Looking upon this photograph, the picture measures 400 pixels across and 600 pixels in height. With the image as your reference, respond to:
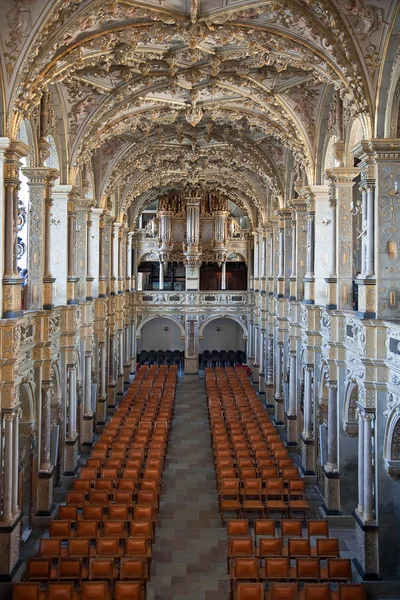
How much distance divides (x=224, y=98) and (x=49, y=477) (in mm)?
12183

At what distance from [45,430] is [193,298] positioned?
21.4 metres

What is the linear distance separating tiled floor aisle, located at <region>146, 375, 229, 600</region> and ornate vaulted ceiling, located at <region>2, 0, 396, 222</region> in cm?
965

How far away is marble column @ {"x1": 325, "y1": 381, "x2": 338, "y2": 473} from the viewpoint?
13.9 meters

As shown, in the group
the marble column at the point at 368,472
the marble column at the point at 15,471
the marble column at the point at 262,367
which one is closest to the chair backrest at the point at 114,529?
the marble column at the point at 15,471

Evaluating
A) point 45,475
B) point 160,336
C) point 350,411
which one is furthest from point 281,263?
point 160,336

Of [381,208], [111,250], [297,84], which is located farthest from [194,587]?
[111,250]

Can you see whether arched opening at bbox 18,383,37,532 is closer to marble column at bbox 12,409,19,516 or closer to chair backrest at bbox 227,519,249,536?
marble column at bbox 12,409,19,516

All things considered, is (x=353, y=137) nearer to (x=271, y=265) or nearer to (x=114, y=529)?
(x=114, y=529)

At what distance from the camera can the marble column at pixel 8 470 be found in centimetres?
1074

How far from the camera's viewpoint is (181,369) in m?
36.6

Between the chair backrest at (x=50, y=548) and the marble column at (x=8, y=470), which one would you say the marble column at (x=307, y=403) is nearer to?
the chair backrest at (x=50, y=548)

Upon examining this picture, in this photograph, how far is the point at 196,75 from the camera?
48.4 feet

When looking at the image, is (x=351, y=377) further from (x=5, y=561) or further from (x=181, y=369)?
(x=181, y=369)

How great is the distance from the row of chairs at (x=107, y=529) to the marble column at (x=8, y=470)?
0.97 metres
